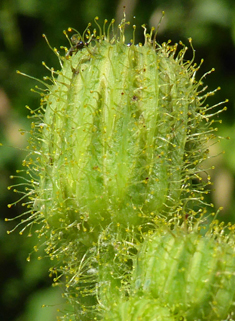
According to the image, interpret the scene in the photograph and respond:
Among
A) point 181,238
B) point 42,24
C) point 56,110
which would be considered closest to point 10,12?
point 42,24

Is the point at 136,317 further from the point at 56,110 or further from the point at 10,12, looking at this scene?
the point at 10,12

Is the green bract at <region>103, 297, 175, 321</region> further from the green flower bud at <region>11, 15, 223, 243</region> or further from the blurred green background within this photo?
the blurred green background

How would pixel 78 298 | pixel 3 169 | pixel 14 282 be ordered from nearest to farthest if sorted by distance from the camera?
pixel 78 298 < pixel 3 169 < pixel 14 282

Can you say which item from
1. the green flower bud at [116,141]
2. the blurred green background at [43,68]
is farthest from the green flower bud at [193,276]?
the blurred green background at [43,68]

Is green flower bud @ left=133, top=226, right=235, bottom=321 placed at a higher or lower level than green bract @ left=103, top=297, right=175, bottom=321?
higher

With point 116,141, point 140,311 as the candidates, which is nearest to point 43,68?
point 116,141

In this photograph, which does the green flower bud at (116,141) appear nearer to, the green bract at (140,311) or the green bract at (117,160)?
the green bract at (117,160)

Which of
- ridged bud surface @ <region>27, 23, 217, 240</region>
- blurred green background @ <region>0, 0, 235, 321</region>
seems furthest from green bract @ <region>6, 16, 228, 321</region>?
blurred green background @ <region>0, 0, 235, 321</region>
